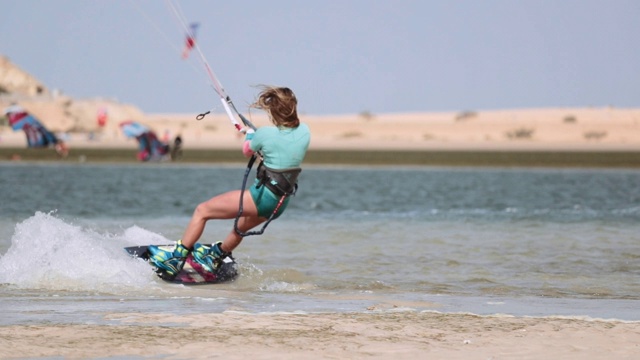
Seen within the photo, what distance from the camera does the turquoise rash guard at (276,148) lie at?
33.0ft

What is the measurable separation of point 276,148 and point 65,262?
2353 mm

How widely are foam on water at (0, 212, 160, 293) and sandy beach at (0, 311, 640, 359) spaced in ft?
6.69

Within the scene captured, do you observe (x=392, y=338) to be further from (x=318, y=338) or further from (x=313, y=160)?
(x=313, y=160)

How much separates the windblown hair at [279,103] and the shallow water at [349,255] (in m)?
1.53

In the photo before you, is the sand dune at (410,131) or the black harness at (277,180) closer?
the black harness at (277,180)

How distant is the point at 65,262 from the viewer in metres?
11.0

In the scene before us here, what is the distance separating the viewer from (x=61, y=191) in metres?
28.0

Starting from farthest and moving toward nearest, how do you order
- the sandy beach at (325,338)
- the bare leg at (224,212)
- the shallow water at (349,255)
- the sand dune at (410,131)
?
1. the sand dune at (410,131)
2. the bare leg at (224,212)
3. the shallow water at (349,255)
4. the sandy beach at (325,338)

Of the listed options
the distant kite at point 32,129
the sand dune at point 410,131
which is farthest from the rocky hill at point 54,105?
the distant kite at point 32,129

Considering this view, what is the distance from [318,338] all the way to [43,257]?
4105mm

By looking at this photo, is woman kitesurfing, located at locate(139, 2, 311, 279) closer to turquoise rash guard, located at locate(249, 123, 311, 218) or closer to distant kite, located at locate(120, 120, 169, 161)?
turquoise rash guard, located at locate(249, 123, 311, 218)

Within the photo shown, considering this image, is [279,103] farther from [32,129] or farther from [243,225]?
[32,129]

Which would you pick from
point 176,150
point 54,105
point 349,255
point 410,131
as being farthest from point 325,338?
point 54,105

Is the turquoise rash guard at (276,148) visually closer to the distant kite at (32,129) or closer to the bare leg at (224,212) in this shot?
the bare leg at (224,212)
